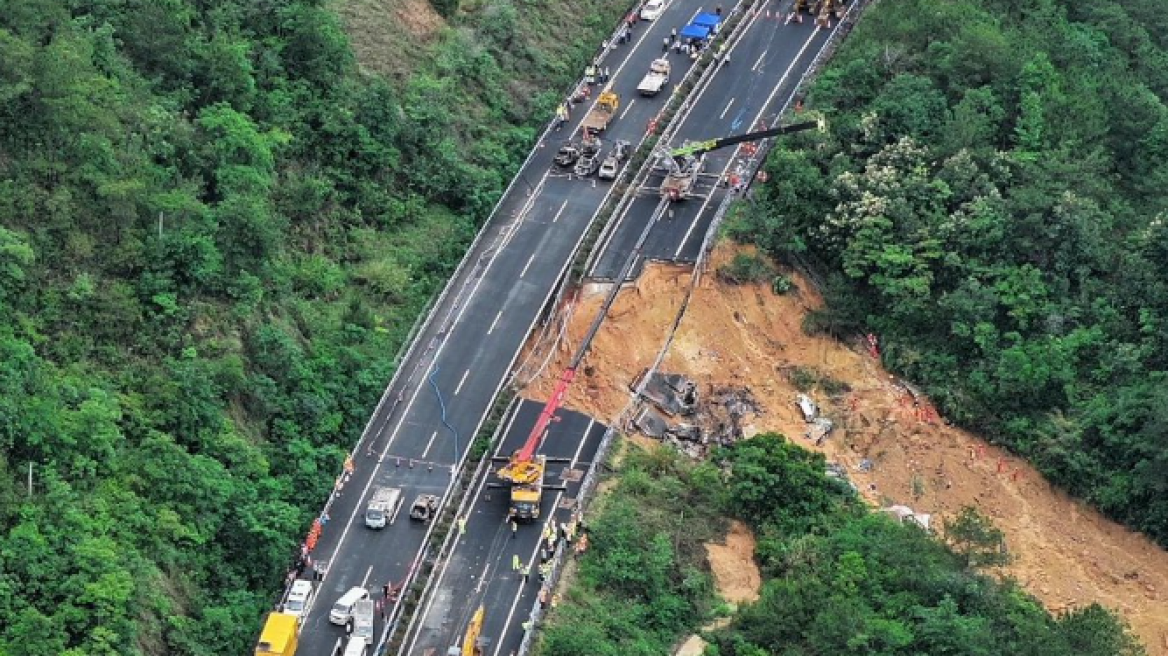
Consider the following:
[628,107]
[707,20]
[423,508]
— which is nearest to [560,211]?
[628,107]

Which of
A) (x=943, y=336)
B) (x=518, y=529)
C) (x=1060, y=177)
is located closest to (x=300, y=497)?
(x=518, y=529)

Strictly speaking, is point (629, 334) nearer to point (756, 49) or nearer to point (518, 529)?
point (518, 529)

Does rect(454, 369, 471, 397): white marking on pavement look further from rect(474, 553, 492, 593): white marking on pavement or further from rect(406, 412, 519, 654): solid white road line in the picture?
rect(474, 553, 492, 593): white marking on pavement

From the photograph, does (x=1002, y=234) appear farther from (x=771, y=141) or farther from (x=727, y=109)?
(x=727, y=109)

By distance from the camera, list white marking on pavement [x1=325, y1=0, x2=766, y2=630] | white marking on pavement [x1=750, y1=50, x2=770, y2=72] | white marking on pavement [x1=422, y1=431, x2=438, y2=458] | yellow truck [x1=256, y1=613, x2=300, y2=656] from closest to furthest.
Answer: yellow truck [x1=256, y1=613, x2=300, y2=656] < white marking on pavement [x1=325, y1=0, x2=766, y2=630] < white marking on pavement [x1=422, y1=431, x2=438, y2=458] < white marking on pavement [x1=750, y1=50, x2=770, y2=72]

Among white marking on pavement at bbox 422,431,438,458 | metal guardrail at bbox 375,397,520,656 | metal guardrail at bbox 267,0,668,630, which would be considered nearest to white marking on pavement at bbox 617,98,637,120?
metal guardrail at bbox 267,0,668,630

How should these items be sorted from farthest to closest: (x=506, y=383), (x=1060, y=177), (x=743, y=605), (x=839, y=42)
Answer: (x=839, y=42)
(x=1060, y=177)
(x=506, y=383)
(x=743, y=605)
